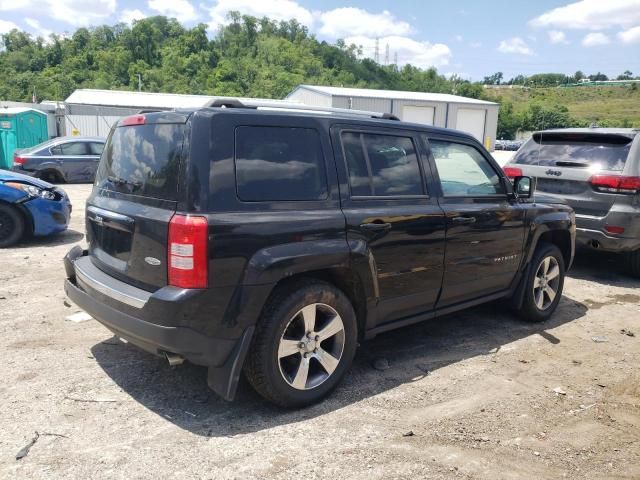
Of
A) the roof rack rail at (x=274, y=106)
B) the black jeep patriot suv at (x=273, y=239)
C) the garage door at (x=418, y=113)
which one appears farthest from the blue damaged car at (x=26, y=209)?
the garage door at (x=418, y=113)

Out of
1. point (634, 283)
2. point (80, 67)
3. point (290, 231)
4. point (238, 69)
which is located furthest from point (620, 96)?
point (290, 231)

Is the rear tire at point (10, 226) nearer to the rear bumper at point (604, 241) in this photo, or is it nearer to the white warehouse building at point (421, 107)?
the rear bumper at point (604, 241)

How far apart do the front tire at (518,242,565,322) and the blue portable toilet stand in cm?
1753

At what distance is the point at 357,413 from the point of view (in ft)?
11.2

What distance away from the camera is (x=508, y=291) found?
4.97 meters

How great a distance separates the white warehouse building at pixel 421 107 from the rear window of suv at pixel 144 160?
31.6m

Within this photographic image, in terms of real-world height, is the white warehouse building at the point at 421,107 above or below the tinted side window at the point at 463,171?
above

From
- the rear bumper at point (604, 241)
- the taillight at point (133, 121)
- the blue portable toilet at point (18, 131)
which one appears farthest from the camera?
the blue portable toilet at point (18, 131)

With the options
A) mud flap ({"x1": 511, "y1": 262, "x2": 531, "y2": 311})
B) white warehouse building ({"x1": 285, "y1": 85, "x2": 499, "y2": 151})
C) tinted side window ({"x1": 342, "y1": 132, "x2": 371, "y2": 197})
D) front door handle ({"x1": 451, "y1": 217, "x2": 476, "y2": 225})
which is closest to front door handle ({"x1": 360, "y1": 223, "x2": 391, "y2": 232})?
tinted side window ({"x1": 342, "y1": 132, "x2": 371, "y2": 197})

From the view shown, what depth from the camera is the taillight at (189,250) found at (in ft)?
9.39

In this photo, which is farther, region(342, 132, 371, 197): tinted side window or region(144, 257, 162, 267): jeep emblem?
region(342, 132, 371, 197): tinted side window

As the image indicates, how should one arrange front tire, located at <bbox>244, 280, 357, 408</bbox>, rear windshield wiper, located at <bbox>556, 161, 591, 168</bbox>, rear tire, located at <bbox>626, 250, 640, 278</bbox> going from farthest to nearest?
rear tire, located at <bbox>626, 250, 640, 278</bbox>
rear windshield wiper, located at <bbox>556, 161, 591, 168</bbox>
front tire, located at <bbox>244, 280, 357, 408</bbox>

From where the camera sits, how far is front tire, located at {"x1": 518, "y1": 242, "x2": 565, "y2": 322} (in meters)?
5.10

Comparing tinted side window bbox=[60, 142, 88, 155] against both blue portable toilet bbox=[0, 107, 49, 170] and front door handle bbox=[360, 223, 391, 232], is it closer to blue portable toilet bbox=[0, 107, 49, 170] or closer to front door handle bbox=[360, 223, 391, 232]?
blue portable toilet bbox=[0, 107, 49, 170]
